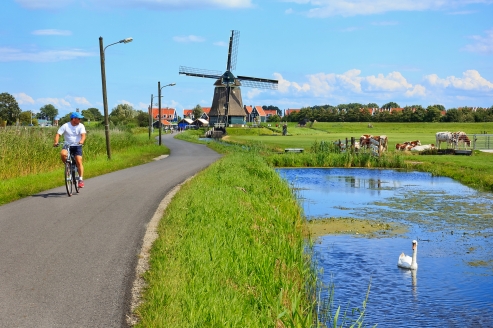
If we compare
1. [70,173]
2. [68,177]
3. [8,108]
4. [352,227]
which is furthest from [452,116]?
[68,177]

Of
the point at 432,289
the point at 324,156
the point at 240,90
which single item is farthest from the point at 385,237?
the point at 240,90

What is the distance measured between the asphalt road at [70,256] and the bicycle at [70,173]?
0.36 meters

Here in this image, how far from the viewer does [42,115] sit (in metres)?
197

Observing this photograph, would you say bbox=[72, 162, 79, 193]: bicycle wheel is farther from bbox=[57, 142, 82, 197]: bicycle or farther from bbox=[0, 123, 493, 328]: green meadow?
bbox=[0, 123, 493, 328]: green meadow

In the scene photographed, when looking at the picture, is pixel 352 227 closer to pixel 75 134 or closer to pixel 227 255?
pixel 75 134

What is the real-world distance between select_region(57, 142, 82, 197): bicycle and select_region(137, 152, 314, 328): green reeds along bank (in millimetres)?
3001

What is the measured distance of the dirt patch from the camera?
15.9 m

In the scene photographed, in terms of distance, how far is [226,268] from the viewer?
8.79m

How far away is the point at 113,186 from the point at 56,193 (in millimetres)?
2371

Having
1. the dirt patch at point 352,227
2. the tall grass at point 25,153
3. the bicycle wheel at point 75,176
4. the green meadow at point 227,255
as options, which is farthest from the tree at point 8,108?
the dirt patch at point 352,227

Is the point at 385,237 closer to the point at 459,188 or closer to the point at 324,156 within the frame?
the point at 459,188

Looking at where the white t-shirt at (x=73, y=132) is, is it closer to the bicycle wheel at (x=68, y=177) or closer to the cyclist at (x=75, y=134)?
the cyclist at (x=75, y=134)

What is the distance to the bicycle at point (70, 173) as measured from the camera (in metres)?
16.9

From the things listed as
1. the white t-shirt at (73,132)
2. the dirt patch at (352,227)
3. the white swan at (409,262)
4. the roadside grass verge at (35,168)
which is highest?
the white t-shirt at (73,132)
